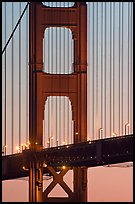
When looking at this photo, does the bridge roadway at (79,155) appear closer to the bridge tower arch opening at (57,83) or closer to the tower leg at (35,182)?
the tower leg at (35,182)

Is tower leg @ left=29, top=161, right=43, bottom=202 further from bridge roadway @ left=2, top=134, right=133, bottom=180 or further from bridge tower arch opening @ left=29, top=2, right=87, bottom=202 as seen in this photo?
bridge roadway @ left=2, top=134, right=133, bottom=180

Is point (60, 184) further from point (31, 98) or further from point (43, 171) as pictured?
point (31, 98)

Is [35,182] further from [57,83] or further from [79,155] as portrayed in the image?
[57,83]

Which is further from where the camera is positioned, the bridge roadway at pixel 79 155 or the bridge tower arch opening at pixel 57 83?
the bridge tower arch opening at pixel 57 83

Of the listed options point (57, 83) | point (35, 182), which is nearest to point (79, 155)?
point (35, 182)

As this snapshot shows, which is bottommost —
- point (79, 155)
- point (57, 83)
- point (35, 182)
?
point (35, 182)

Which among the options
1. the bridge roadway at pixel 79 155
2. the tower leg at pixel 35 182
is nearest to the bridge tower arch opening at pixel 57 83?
the tower leg at pixel 35 182
